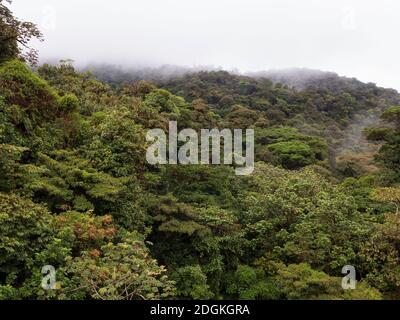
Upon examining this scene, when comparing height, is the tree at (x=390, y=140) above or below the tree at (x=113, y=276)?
above

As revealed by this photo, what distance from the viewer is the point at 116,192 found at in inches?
471

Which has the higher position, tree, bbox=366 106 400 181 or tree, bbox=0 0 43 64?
tree, bbox=0 0 43 64

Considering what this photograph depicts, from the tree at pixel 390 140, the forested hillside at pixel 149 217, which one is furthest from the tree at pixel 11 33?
the tree at pixel 390 140

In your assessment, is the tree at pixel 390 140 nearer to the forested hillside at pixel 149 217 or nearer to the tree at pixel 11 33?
the forested hillside at pixel 149 217

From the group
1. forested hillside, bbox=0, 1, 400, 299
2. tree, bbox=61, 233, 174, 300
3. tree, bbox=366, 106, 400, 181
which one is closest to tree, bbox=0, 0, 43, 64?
forested hillside, bbox=0, 1, 400, 299

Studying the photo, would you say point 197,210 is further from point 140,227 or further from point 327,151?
point 327,151

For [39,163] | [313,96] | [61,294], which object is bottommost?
[61,294]

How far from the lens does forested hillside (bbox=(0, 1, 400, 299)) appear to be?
365 inches

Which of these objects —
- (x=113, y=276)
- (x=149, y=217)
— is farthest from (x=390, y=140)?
(x=113, y=276)

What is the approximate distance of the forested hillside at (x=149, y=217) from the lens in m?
9.28

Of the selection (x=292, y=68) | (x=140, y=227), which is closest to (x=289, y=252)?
(x=140, y=227)

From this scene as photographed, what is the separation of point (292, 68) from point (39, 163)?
85.4 meters

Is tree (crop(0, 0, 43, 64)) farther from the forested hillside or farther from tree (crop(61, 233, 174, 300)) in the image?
tree (crop(61, 233, 174, 300))

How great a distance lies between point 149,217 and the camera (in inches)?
544
